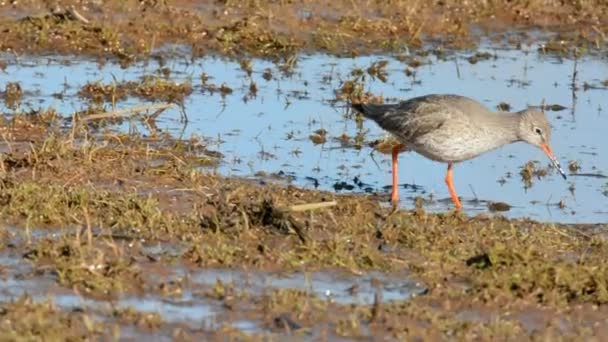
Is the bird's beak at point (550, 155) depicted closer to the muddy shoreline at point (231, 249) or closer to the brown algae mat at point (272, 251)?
the muddy shoreline at point (231, 249)

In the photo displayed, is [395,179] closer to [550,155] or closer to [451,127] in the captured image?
[451,127]

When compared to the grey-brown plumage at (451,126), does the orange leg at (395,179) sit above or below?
below

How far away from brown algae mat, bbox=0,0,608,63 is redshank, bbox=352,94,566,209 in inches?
157

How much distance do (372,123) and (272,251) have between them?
4.78 m

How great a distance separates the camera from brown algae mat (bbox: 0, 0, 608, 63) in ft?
45.2

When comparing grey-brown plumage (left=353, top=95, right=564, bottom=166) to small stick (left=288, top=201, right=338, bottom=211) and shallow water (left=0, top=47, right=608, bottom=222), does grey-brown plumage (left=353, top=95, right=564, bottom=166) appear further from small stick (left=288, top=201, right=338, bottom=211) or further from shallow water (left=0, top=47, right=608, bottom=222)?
small stick (left=288, top=201, right=338, bottom=211)

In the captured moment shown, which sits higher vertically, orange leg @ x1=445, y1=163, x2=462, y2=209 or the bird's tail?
the bird's tail

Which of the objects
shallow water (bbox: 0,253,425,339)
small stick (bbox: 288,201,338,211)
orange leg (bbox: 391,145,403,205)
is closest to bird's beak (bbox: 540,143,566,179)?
orange leg (bbox: 391,145,403,205)

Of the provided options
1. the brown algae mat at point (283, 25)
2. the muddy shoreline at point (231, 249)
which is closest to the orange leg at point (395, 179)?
the muddy shoreline at point (231, 249)

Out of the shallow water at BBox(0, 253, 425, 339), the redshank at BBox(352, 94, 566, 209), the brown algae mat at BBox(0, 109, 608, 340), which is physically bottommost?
the shallow water at BBox(0, 253, 425, 339)

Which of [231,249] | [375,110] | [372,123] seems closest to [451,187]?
[375,110]

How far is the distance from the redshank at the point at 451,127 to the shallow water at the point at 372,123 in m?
0.37

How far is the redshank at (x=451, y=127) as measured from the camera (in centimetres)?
1009

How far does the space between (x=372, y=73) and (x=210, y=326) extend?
738 centimetres
